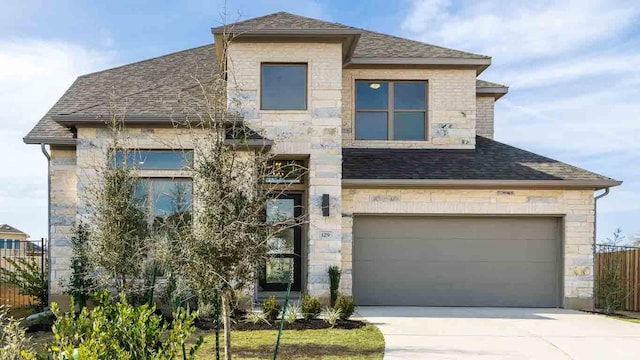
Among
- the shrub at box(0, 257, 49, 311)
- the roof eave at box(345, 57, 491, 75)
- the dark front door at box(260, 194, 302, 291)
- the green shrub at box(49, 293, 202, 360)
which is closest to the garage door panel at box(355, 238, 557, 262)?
the dark front door at box(260, 194, 302, 291)

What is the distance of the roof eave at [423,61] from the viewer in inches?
579

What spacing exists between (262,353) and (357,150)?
7482mm

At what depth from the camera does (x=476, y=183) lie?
13.5 meters

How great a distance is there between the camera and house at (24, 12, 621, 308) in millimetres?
12844

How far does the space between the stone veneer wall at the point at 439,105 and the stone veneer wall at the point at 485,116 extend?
1.76 metres

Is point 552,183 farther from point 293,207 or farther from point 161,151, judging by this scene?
point 161,151

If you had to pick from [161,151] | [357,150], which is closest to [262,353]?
[161,151]

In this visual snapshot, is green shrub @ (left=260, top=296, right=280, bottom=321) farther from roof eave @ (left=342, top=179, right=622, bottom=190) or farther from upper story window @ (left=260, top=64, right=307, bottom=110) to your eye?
upper story window @ (left=260, top=64, right=307, bottom=110)

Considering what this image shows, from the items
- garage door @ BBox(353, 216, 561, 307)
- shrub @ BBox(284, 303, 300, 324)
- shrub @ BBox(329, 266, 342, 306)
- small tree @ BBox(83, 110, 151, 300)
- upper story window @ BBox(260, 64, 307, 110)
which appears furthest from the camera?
garage door @ BBox(353, 216, 561, 307)

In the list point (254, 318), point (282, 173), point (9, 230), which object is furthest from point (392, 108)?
point (9, 230)

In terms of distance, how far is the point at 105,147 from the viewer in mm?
12164

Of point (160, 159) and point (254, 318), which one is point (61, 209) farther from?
point (254, 318)

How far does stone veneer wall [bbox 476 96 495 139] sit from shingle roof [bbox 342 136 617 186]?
1.35 meters

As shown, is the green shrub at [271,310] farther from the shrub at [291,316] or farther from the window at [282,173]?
the window at [282,173]
